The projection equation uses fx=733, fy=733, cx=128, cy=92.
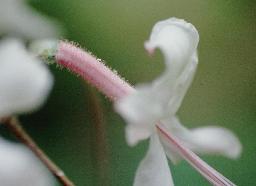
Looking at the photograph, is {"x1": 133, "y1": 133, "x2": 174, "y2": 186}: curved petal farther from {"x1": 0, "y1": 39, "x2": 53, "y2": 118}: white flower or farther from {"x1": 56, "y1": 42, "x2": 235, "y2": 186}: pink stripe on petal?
{"x1": 0, "y1": 39, "x2": 53, "y2": 118}: white flower

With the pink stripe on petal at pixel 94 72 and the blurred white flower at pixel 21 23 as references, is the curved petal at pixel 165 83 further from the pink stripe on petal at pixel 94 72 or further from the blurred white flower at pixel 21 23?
the blurred white flower at pixel 21 23

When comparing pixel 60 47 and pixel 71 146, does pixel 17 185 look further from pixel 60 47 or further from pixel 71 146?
pixel 71 146

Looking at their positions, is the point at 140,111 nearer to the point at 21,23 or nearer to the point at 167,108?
the point at 167,108

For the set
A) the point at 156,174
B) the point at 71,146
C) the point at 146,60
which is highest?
the point at 156,174

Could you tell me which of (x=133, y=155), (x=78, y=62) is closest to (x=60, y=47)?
(x=78, y=62)

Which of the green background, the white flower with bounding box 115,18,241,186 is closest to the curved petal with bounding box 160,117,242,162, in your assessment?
the white flower with bounding box 115,18,241,186

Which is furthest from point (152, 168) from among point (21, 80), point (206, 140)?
point (21, 80)
